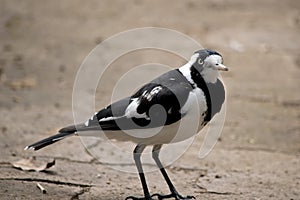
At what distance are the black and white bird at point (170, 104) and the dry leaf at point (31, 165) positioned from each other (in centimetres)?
68

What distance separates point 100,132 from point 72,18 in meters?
4.95

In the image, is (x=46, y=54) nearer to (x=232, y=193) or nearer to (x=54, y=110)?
(x=54, y=110)

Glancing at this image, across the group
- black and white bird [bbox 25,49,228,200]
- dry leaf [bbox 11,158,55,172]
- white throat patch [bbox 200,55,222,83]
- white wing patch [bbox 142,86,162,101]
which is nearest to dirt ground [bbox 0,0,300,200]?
dry leaf [bbox 11,158,55,172]

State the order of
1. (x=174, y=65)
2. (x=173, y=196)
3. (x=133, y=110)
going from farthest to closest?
(x=174, y=65) → (x=173, y=196) → (x=133, y=110)

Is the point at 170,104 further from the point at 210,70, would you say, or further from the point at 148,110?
the point at 210,70

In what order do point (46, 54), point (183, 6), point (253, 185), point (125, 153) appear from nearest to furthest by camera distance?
1. point (253, 185)
2. point (125, 153)
3. point (46, 54)
4. point (183, 6)

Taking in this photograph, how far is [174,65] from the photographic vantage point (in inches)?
279

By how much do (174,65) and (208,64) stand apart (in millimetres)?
3360

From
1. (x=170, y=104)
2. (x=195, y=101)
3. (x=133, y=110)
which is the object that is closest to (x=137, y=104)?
(x=133, y=110)

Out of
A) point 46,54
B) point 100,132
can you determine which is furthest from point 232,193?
point 46,54

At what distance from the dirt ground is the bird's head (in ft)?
2.56

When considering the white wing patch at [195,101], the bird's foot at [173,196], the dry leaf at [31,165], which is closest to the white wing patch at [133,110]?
the white wing patch at [195,101]

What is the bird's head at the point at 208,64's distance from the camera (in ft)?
12.3

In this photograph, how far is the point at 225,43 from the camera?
7.77 metres
